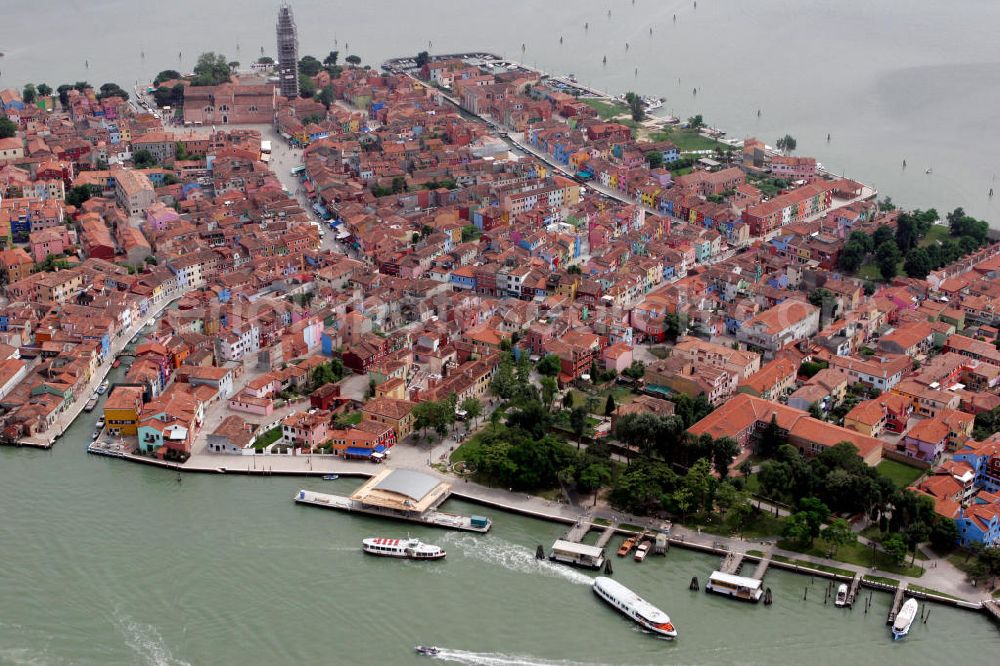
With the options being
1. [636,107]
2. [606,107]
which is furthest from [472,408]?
[606,107]

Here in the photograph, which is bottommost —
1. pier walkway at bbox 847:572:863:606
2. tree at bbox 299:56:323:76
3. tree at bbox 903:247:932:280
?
pier walkway at bbox 847:572:863:606

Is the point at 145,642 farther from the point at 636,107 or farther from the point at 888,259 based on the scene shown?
the point at 636,107

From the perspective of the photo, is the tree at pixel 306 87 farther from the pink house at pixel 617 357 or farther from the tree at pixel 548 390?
the tree at pixel 548 390

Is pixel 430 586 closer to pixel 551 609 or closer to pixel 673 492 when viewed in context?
pixel 551 609

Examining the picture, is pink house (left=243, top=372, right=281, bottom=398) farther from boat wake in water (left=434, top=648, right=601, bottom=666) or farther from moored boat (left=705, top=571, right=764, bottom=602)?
moored boat (left=705, top=571, right=764, bottom=602)

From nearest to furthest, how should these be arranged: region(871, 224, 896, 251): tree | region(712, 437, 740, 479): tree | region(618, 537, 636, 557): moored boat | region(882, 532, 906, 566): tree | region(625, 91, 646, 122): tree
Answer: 1. region(882, 532, 906, 566): tree
2. region(618, 537, 636, 557): moored boat
3. region(712, 437, 740, 479): tree
4. region(871, 224, 896, 251): tree
5. region(625, 91, 646, 122): tree

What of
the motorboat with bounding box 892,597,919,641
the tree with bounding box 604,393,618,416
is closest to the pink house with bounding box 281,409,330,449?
the tree with bounding box 604,393,618,416
